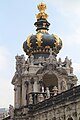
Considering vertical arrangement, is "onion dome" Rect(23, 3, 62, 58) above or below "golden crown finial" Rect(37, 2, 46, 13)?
below

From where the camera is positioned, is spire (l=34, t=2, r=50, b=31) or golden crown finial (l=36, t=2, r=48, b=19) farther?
golden crown finial (l=36, t=2, r=48, b=19)

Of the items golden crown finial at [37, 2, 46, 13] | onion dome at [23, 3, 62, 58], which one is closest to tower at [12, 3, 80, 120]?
onion dome at [23, 3, 62, 58]

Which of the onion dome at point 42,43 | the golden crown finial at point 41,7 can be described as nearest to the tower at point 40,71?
the onion dome at point 42,43

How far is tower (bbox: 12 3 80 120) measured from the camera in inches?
2630

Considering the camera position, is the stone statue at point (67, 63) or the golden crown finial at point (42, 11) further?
the golden crown finial at point (42, 11)

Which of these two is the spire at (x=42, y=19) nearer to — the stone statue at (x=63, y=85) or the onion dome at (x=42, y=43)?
the onion dome at (x=42, y=43)

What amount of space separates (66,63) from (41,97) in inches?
402

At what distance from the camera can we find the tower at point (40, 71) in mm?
66812

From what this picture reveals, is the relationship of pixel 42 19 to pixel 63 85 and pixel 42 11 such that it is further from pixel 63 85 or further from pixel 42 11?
pixel 63 85

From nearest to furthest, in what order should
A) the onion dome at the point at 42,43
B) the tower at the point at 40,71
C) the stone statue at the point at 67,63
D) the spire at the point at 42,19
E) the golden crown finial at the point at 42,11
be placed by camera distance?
the tower at the point at 40,71, the stone statue at the point at 67,63, the onion dome at the point at 42,43, the spire at the point at 42,19, the golden crown finial at the point at 42,11

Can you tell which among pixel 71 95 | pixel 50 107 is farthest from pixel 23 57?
pixel 71 95

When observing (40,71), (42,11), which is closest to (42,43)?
(40,71)

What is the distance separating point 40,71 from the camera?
6762cm

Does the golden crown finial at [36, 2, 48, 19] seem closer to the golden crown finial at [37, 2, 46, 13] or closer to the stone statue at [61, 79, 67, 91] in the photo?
the golden crown finial at [37, 2, 46, 13]
